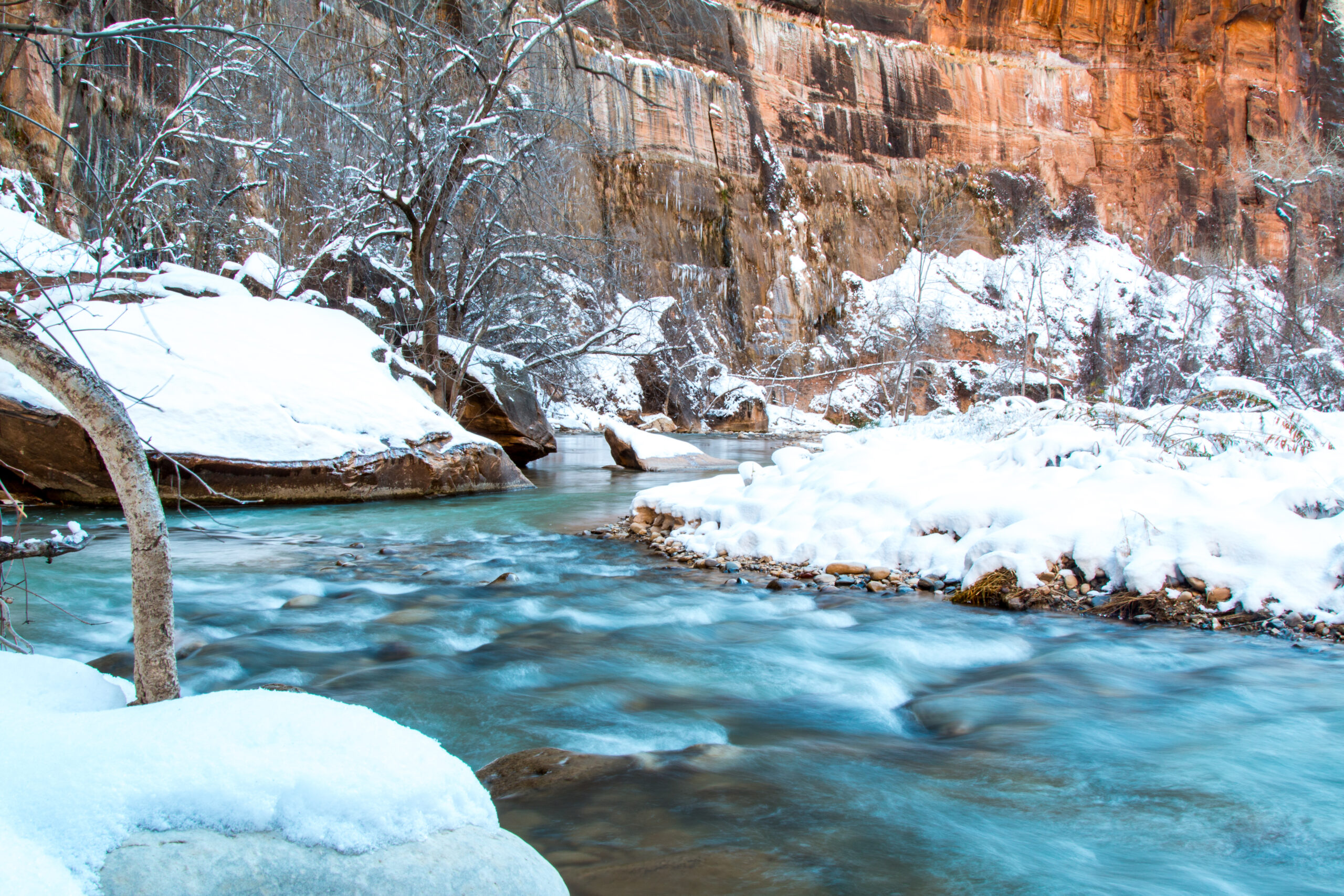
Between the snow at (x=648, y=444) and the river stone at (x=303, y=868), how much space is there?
42.3 feet

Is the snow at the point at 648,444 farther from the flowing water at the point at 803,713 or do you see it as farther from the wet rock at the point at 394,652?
the wet rock at the point at 394,652

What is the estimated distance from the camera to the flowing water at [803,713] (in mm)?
2164

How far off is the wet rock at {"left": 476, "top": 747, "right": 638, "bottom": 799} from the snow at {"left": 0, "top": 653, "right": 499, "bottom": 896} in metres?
1.05

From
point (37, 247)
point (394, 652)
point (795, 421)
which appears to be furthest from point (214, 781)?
point (795, 421)

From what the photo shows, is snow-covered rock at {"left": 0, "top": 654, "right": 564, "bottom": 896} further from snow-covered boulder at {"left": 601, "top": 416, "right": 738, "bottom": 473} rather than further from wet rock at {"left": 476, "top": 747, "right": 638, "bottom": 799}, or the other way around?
snow-covered boulder at {"left": 601, "top": 416, "right": 738, "bottom": 473}

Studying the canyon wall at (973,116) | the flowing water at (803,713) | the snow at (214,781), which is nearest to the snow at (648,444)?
the flowing water at (803,713)

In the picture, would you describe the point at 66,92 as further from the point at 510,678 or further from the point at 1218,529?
the point at 1218,529

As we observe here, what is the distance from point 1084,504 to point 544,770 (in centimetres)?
402

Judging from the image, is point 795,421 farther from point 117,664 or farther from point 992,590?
point 117,664

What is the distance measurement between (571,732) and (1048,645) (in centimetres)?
255

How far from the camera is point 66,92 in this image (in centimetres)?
1345

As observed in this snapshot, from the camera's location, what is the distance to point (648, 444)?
1453 cm

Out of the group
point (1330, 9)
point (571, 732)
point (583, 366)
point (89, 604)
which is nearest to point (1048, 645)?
point (571, 732)

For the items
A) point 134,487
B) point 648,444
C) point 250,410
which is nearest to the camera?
point 134,487
